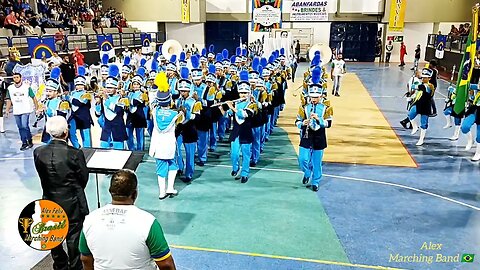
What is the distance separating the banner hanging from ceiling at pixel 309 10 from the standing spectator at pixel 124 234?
2729cm

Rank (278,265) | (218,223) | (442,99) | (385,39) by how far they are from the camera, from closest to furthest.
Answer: (278,265)
(218,223)
(442,99)
(385,39)

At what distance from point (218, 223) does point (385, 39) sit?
27.6 m

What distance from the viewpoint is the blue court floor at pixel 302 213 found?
15.8 ft

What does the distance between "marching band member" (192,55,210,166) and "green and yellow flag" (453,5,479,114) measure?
4.44m

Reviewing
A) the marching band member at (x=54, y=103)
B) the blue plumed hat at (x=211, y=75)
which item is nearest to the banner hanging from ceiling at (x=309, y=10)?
the blue plumed hat at (x=211, y=75)

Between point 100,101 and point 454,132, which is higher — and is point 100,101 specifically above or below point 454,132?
above

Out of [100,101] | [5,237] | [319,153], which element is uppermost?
[100,101]

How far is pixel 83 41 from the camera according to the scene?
19922 mm

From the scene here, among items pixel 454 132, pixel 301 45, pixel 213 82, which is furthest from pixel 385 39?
pixel 213 82

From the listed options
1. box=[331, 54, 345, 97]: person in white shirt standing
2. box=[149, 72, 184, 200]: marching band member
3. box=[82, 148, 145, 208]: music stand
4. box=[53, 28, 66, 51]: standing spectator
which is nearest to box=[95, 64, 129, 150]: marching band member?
box=[149, 72, 184, 200]: marching band member

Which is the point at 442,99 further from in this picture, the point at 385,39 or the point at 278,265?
the point at 385,39

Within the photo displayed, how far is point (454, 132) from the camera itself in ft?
34.1

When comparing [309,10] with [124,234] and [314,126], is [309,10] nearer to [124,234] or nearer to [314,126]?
[314,126]

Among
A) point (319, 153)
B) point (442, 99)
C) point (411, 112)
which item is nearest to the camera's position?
point (319, 153)
